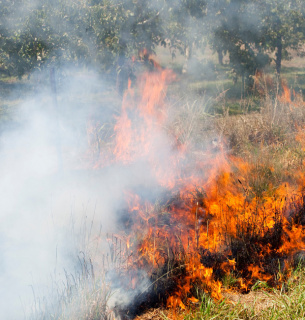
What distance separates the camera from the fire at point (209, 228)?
2701mm

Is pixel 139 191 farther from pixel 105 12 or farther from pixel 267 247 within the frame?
pixel 105 12

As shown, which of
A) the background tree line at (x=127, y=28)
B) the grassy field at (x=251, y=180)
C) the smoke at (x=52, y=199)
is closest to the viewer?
the grassy field at (x=251, y=180)

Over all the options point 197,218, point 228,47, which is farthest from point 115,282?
point 228,47

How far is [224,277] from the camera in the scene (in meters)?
2.74

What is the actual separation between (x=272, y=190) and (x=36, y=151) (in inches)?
123

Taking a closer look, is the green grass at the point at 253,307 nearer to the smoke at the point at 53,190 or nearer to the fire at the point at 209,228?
the fire at the point at 209,228

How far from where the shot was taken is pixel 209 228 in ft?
10.3

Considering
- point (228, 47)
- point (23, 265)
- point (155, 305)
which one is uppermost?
point (228, 47)

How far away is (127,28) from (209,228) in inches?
175

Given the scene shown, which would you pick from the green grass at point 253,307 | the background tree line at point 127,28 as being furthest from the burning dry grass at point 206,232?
the background tree line at point 127,28

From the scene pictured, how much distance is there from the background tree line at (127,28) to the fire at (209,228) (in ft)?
5.69

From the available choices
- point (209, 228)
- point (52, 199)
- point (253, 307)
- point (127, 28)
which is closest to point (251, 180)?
point (209, 228)

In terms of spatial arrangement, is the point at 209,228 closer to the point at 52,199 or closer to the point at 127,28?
the point at 52,199

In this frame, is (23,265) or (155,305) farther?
(23,265)
